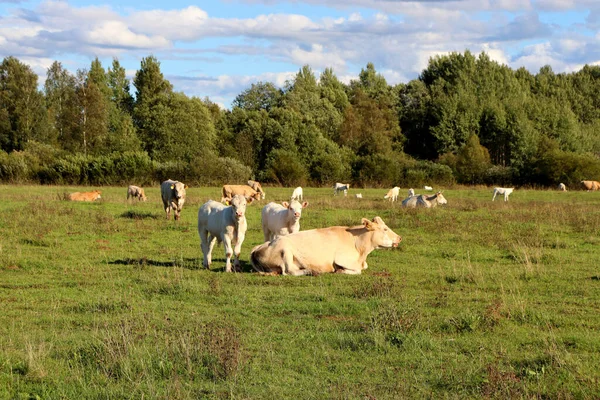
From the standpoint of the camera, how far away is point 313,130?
218 ft

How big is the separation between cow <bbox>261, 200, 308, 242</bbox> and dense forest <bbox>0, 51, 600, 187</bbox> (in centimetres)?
3829

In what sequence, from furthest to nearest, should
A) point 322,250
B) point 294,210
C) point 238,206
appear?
point 294,210 < point 238,206 < point 322,250

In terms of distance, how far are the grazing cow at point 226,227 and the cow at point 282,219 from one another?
4.03ft

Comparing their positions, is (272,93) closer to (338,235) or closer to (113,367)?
(338,235)

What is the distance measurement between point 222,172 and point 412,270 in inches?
1704

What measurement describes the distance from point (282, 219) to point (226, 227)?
7.51ft

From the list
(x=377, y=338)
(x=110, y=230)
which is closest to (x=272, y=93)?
(x=110, y=230)

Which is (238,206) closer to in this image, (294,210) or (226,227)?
(226,227)

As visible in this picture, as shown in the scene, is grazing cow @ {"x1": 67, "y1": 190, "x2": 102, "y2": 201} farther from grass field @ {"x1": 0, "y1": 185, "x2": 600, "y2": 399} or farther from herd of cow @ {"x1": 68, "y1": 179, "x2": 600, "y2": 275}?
herd of cow @ {"x1": 68, "y1": 179, "x2": 600, "y2": 275}

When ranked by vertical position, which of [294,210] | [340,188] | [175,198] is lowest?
[340,188]

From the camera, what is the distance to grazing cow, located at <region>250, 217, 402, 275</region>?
565 inches

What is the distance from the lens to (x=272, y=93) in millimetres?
87000

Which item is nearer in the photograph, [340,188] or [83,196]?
[83,196]

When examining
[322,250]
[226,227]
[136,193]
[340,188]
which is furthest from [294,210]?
[340,188]
